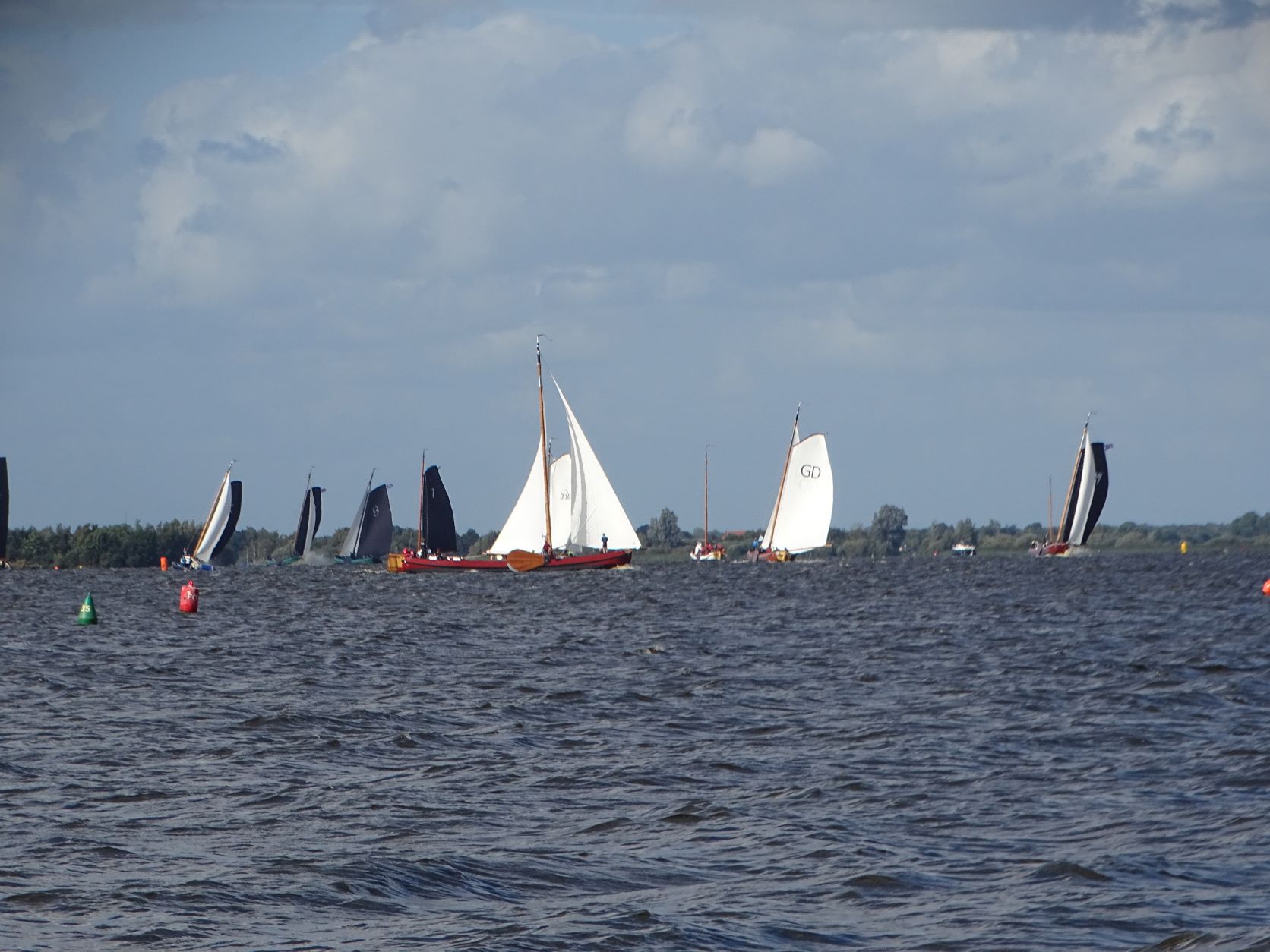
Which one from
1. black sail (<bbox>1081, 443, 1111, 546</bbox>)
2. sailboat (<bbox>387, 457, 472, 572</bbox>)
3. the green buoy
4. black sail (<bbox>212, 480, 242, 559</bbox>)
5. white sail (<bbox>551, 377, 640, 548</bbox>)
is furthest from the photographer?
black sail (<bbox>212, 480, 242, 559</bbox>)

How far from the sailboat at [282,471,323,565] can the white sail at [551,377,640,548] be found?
59.1 metres

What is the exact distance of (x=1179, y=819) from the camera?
49.0 ft

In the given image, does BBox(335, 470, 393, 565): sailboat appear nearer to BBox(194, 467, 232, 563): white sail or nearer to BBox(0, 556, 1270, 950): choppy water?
BBox(194, 467, 232, 563): white sail

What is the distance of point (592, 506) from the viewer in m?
87.9

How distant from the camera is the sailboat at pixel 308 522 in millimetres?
144625

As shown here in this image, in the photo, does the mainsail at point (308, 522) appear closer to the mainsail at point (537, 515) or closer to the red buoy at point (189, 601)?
the mainsail at point (537, 515)

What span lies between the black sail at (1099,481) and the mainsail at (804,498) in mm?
22634

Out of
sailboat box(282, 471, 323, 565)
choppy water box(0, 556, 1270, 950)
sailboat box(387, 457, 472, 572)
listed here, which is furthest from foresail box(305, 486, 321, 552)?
choppy water box(0, 556, 1270, 950)

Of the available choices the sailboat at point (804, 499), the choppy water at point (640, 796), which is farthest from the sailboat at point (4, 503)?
the choppy water at point (640, 796)

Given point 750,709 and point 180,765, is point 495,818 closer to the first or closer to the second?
point 180,765

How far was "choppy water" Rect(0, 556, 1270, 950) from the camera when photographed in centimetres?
1155

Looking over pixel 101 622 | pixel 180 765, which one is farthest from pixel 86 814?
pixel 101 622

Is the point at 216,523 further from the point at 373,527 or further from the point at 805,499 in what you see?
the point at 805,499

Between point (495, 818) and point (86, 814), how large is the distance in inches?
152
